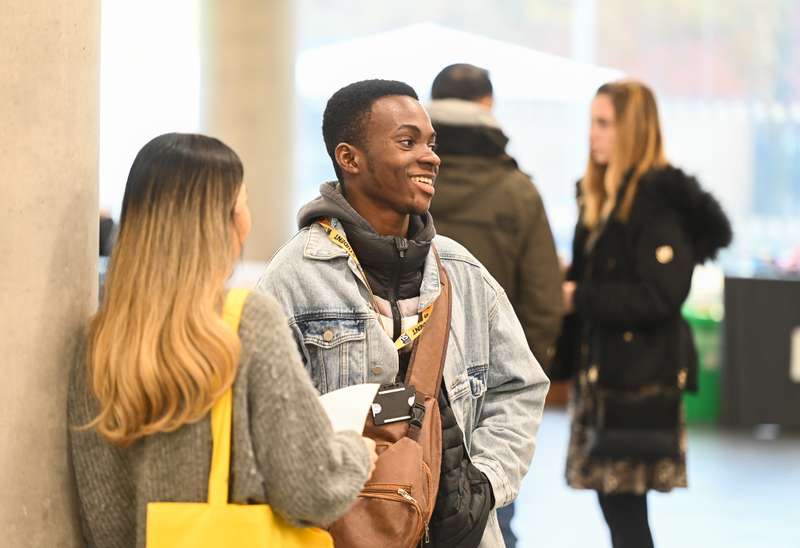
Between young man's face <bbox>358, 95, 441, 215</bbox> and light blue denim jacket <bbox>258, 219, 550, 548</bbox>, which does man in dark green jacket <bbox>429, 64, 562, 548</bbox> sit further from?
young man's face <bbox>358, 95, 441, 215</bbox>

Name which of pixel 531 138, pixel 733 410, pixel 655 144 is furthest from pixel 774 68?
pixel 655 144

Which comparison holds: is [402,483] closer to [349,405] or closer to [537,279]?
[349,405]

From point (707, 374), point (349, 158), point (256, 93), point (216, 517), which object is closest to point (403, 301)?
point (349, 158)

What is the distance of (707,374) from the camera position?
8.49 m

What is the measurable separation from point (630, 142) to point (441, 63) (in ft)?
19.7

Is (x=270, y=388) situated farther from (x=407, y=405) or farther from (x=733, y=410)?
(x=733, y=410)

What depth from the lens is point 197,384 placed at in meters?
2.02

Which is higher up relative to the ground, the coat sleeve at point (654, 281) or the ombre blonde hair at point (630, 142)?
the ombre blonde hair at point (630, 142)

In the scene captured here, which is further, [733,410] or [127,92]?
[127,92]

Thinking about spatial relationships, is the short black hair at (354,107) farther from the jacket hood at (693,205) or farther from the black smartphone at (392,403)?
the jacket hood at (693,205)

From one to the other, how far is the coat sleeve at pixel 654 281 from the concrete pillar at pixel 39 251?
2514 mm

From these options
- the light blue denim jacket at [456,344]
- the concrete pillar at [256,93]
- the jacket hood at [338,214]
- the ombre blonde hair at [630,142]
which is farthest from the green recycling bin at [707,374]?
the jacket hood at [338,214]

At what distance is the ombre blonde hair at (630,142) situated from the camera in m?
4.48

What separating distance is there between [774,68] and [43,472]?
10043mm
